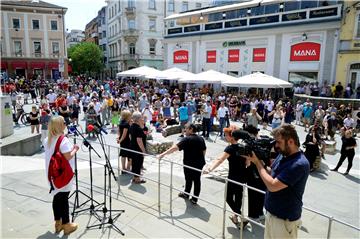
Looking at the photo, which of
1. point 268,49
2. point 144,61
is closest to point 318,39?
point 268,49

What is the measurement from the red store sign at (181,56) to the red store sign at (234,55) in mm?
5871

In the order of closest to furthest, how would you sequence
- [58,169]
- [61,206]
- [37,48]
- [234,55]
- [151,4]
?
[58,169], [61,206], [234,55], [37,48], [151,4]

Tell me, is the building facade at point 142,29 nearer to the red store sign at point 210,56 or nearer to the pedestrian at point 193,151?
the red store sign at point 210,56

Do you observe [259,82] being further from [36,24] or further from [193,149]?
[36,24]

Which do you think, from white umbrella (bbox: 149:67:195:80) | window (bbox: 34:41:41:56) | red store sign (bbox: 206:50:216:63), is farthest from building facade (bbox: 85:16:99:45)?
white umbrella (bbox: 149:67:195:80)

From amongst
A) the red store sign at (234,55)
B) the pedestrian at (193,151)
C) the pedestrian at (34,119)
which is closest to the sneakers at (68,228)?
the pedestrian at (193,151)

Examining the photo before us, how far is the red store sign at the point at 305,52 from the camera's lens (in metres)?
21.7

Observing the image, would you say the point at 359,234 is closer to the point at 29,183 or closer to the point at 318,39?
the point at 29,183

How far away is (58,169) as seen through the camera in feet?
12.7

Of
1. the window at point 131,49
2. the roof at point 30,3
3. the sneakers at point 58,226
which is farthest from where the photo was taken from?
the window at point 131,49

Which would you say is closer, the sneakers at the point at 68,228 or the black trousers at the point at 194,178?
the sneakers at the point at 68,228

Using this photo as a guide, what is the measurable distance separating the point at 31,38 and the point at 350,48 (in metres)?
44.3

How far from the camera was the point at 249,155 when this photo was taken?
308 centimetres

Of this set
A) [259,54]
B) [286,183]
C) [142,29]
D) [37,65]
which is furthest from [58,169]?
[37,65]
